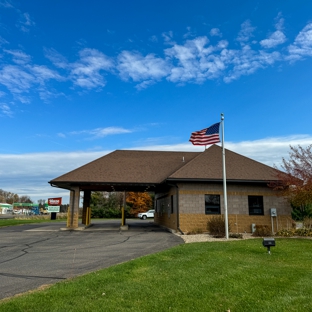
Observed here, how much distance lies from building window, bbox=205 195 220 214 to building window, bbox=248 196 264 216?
7.10 feet

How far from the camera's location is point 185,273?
23.5ft

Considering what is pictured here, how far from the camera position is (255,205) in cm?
1984

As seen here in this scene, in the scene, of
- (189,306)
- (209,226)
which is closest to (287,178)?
(209,226)

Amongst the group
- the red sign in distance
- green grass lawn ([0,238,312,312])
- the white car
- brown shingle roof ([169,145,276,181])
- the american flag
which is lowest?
green grass lawn ([0,238,312,312])

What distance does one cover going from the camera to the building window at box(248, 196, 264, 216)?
64.7 ft

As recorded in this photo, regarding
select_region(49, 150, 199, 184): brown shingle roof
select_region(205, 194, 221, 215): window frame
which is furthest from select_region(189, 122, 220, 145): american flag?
select_region(49, 150, 199, 184): brown shingle roof

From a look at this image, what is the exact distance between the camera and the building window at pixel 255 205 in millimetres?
19719

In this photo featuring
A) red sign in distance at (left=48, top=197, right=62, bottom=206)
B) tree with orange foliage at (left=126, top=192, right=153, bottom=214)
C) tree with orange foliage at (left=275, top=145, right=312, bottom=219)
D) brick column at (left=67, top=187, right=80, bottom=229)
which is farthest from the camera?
tree with orange foliage at (left=126, top=192, right=153, bottom=214)

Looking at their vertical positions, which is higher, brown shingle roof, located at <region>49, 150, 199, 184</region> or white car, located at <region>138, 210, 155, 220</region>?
brown shingle roof, located at <region>49, 150, 199, 184</region>

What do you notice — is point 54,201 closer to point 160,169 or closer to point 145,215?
point 145,215

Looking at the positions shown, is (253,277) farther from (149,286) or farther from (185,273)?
(149,286)

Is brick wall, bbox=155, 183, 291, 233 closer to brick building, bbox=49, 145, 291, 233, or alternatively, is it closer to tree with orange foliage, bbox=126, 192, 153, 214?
brick building, bbox=49, 145, 291, 233

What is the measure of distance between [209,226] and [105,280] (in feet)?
40.9

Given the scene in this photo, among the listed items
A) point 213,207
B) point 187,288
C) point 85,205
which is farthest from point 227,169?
point 187,288
